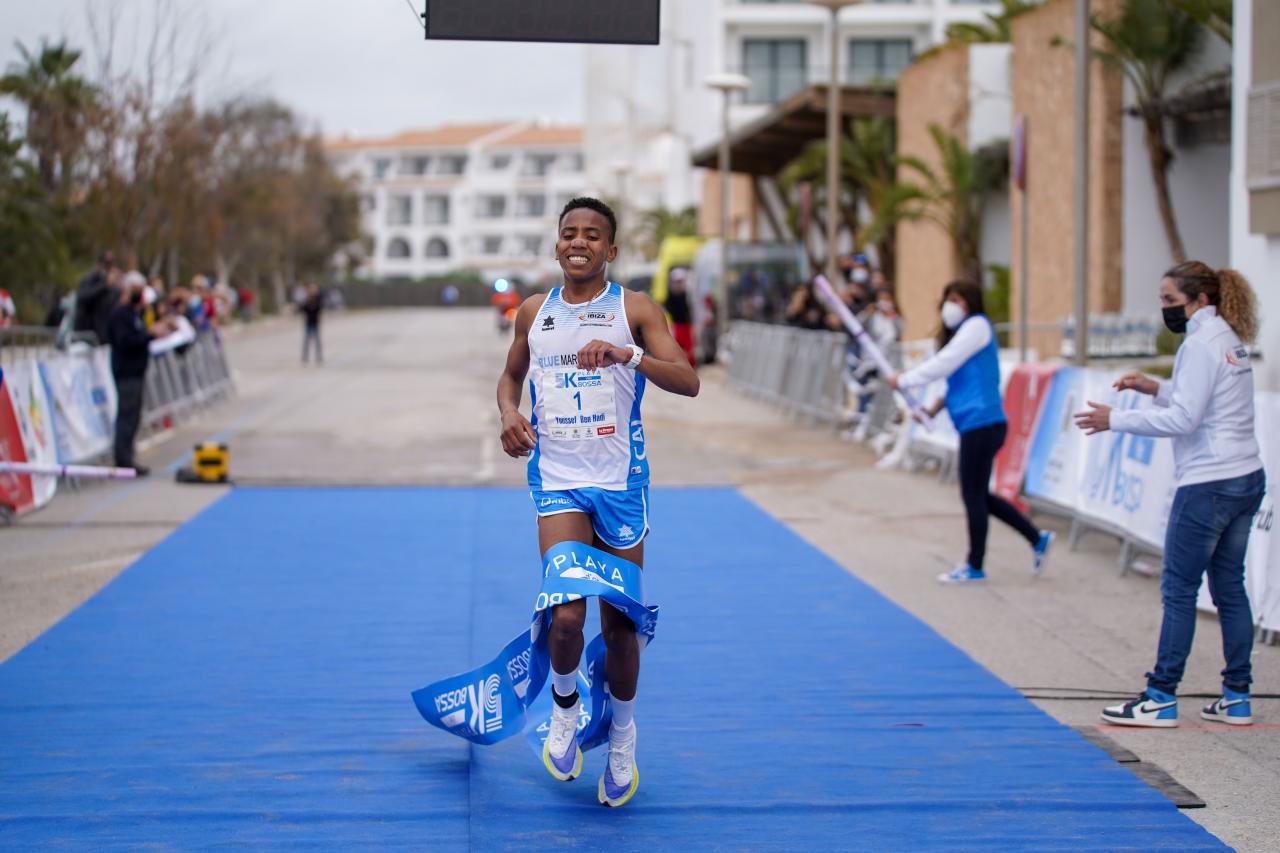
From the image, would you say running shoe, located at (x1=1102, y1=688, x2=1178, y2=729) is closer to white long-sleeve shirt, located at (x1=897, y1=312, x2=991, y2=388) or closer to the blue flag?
the blue flag

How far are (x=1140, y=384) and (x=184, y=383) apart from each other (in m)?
17.6

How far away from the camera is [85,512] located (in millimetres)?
13719

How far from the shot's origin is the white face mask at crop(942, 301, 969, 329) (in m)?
10.0

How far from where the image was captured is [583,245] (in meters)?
5.56

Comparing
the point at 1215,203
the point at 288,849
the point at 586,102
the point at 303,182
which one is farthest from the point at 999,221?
the point at 586,102

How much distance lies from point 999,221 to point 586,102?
A: 69.0 metres

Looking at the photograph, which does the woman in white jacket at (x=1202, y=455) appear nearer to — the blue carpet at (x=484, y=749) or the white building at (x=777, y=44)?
the blue carpet at (x=484, y=749)

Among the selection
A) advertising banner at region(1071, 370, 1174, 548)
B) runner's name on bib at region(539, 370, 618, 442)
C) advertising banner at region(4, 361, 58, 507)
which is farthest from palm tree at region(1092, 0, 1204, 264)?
runner's name on bib at region(539, 370, 618, 442)

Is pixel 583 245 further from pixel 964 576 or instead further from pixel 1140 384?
pixel 964 576

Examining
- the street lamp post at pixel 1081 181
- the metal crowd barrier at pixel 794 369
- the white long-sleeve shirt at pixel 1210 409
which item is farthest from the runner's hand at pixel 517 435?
the metal crowd barrier at pixel 794 369

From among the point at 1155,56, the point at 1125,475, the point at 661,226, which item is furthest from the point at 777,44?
the point at 1125,475

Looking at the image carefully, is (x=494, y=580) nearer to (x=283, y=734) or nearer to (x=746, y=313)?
(x=283, y=734)

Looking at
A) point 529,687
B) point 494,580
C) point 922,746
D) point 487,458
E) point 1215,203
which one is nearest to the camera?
point 529,687

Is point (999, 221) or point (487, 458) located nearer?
point (487, 458)
